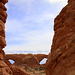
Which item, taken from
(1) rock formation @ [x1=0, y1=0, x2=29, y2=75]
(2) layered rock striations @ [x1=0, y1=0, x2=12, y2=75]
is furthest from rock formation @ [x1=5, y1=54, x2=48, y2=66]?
(2) layered rock striations @ [x1=0, y1=0, x2=12, y2=75]

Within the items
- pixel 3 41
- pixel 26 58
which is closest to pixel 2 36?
pixel 3 41

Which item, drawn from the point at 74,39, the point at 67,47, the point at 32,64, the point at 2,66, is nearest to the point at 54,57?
the point at 67,47

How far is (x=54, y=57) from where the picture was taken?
3.17 meters

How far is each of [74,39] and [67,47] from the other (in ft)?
0.96

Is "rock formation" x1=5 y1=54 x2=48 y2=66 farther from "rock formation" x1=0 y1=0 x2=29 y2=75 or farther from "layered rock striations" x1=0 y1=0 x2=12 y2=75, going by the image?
"layered rock striations" x1=0 y1=0 x2=12 y2=75

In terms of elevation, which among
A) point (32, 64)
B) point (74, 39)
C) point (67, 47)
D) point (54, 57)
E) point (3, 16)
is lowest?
point (32, 64)

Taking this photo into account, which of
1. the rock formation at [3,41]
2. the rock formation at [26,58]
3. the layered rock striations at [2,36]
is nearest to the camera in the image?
the rock formation at [3,41]

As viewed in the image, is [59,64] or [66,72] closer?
[66,72]

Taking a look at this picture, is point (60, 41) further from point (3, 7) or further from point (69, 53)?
point (3, 7)

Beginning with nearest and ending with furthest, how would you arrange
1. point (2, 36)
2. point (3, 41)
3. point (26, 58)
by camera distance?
1. point (3, 41)
2. point (2, 36)
3. point (26, 58)

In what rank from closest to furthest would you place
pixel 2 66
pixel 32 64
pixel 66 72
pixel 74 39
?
1. pixel 66 72
2. pixel 74 39
3. pixel 2 66
4. pixel 32 64

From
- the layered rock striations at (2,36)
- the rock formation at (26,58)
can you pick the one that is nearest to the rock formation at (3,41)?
the layered rock striations at (2,36)

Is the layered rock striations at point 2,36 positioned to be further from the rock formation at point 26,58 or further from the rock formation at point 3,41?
the rock formation at point 26,58

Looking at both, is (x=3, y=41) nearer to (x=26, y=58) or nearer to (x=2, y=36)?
(x=2, y=36)
